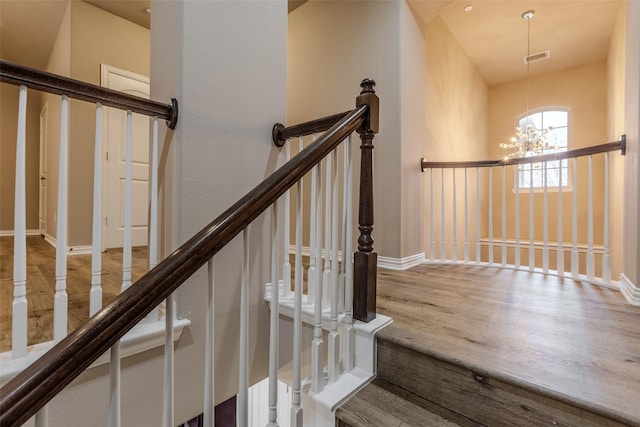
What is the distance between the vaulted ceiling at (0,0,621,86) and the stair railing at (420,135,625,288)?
179 centimetres

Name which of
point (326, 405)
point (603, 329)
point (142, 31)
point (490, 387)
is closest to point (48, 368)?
point (326, 405)

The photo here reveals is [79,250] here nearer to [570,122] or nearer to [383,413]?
[383,413]

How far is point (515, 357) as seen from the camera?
1.12 metres

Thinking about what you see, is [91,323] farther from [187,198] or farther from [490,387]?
[490,387]

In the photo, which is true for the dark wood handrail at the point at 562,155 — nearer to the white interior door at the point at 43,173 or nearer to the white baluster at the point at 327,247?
the white baluster at the point at 327,247

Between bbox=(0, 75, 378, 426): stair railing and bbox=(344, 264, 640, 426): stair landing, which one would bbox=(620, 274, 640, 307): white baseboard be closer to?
bbox=(344, 264, 640, 426): stair landing

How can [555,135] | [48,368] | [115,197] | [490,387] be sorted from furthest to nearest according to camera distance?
[555,135] → [115,197] → [490,387] → [48,368]

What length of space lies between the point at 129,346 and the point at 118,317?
0.74m

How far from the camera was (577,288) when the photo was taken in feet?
6.93

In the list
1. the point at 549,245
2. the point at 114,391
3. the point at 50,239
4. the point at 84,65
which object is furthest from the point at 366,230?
the point at 549,245

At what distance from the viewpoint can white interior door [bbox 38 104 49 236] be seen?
4.76 m

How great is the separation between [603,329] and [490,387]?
808mm

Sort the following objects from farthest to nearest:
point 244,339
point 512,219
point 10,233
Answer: point 512,219 < point 10,233 < point 244,339

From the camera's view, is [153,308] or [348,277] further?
[348,277]
